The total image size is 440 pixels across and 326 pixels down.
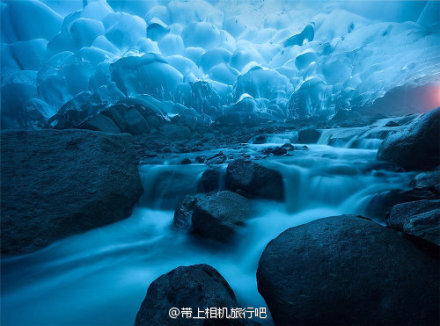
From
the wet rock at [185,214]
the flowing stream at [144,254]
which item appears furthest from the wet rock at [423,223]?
the wet rock at [185,214]

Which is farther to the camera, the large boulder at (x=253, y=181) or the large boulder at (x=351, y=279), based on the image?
the large boulder at (x=253, y=181)

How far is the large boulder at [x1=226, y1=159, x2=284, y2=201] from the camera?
9.31 feet

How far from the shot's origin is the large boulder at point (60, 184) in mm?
1990

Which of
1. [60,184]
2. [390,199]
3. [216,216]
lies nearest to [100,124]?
[60,184]

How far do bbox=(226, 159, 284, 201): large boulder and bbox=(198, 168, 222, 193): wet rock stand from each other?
0.41 meters

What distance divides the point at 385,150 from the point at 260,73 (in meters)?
29.8

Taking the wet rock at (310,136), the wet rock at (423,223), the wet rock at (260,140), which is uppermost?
the wet rock at (423,223)

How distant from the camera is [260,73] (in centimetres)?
2969

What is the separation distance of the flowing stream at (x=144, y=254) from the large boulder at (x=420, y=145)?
0.28 meters

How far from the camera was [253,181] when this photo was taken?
2832 mm

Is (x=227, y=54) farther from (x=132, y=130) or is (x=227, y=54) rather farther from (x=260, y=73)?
(x=132, y=130)

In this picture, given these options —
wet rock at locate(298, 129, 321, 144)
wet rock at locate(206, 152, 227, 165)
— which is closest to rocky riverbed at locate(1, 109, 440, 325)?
wet rock at locate(206, 152, 227, 165)

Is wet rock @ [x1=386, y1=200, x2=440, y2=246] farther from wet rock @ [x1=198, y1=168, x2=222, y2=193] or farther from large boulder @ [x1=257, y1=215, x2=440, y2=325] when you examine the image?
wet rock @ [x1=198, y1=168, x2=222, y2=193]

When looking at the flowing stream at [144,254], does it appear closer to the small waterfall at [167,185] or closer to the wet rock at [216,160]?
the small waterfall at [167,185]
